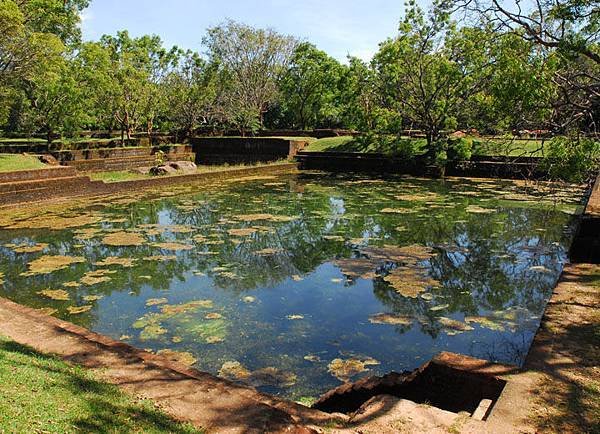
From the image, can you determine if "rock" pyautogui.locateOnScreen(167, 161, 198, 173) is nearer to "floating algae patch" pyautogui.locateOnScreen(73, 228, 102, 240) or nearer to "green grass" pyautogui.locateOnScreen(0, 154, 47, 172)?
"green grass" pyautogui.locateOnScreen(0, 154, 47, 172)

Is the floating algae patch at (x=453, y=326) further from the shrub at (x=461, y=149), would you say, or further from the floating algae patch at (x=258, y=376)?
the shrub at (x=461, y=149)

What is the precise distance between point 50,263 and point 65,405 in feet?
18.9

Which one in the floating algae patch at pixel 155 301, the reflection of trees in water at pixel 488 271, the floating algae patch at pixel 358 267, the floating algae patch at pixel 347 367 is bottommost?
the floating algae patch at pixel 155 301

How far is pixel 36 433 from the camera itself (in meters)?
2.54

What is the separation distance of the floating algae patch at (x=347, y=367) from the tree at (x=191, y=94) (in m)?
24.8

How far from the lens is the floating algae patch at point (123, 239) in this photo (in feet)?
30.4

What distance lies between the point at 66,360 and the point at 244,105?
96.8ft

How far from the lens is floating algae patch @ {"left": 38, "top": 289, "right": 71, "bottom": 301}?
Result: 21.3ft

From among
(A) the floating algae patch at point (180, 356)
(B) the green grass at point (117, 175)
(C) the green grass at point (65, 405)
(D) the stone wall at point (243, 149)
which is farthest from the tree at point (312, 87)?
(C) the green grass at point (65, 405)

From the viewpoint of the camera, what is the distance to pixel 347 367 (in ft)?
15.3

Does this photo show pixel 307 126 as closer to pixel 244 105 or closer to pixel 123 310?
pixel 244 105

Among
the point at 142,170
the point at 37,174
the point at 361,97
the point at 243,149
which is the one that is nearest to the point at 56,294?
the point at 37,174

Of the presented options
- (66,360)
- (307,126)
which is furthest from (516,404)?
(307,126)

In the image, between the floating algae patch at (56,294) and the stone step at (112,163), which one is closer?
the floating algae patch at (56,294)
